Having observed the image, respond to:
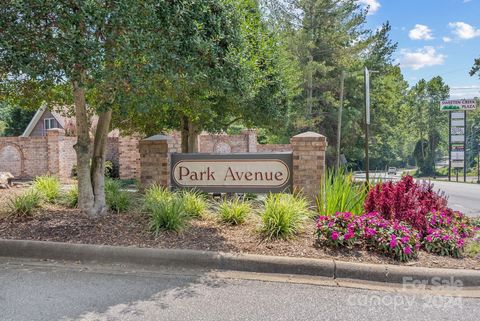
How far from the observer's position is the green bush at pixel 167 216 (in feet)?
17.2

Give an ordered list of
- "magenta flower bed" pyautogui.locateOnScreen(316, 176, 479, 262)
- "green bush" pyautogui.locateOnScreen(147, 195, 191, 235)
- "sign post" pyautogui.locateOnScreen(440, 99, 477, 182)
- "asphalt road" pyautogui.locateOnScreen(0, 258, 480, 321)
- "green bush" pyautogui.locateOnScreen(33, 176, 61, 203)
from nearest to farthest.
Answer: "asphalt road" pyautogui.locateOnScreen(0, 258, 480, 321)
"magenta flower bed" pyautogui.locateOnScreen(316, 176, 479, 262)
"green bush" pyautogui.locateOnScreen(147, 195, 191, 235)
"green bush" pyautogui.locateOnScreen(33, 176, 61, 203)
"sign post" pyautogui.locateOnScreen(440, 99, 477, 182)

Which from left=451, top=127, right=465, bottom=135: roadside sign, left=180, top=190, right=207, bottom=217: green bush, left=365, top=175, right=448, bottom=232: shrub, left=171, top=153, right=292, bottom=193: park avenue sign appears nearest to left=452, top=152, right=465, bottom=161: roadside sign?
left=451, top=127, right=465, bottom=135: roadside sign

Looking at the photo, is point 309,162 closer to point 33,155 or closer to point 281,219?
point 281,219

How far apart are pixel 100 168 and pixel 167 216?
6.06 feet

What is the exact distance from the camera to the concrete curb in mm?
4031

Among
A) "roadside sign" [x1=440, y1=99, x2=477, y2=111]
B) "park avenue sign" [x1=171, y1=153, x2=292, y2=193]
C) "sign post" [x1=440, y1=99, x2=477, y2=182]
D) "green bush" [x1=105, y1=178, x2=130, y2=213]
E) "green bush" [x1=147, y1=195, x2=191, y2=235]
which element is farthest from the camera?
"roadside sign" [x1=440, y1=99, x2=477, y2=111]

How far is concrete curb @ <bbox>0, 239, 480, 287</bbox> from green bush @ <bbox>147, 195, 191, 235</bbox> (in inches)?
26.4

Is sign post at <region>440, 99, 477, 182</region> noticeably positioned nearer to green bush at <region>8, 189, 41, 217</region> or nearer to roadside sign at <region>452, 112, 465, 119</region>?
roadside sign at <region>452, 112, 465, 119</region>

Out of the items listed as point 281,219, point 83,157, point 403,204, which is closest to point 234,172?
point 281,219

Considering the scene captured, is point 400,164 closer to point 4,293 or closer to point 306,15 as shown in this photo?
point 306,15

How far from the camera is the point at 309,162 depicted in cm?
682

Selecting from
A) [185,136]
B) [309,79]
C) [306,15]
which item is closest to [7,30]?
[185,136]

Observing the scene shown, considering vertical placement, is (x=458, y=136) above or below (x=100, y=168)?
above

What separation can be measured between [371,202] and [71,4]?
4719mm
